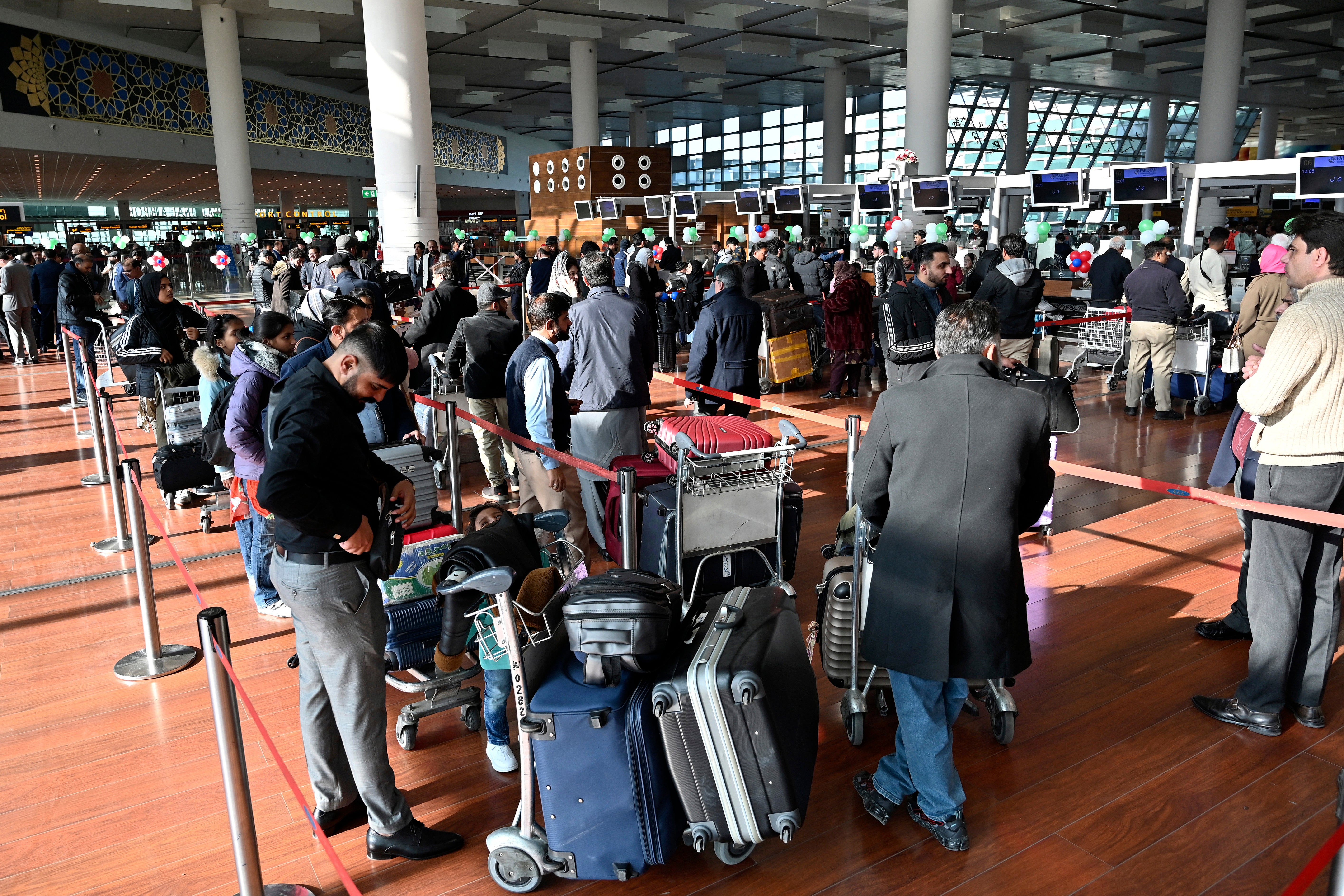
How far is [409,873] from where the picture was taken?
8.75 ft

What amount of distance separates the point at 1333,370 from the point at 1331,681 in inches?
60.5

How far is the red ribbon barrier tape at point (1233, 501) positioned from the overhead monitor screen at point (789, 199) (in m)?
12.1

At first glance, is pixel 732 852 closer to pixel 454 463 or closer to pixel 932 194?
pixel 454 463

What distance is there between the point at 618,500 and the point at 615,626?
2.30 metres

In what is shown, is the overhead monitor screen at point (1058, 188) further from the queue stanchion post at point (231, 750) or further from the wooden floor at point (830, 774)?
the queue stanchion post at point (231, 750)

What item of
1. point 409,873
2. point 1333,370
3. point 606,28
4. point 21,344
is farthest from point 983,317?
point 606,28

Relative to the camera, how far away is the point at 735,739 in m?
2.31

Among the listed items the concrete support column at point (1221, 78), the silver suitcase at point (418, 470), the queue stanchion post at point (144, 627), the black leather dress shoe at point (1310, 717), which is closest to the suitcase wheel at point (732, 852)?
the silver suitcase at point (418, 470)

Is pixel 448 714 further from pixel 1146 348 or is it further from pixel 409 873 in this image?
pixel 1146 348

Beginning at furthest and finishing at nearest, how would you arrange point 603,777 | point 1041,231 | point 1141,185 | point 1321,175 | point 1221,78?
point 1221,78 < point 1041,231 < point 1141,185 < point 1321,175 < point 603,777

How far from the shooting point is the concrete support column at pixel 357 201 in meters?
38.2

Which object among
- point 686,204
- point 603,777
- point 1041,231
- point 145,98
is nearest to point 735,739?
point 603,777

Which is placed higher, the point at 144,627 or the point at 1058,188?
the point at 1058,188

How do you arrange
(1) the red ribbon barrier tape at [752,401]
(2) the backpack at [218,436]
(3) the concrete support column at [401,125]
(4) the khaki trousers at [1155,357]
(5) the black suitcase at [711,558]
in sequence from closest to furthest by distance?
(5) the black suitcase at [711,558]
(2) the backpack at [218,436]
(1) the red ribbon barrier tape at [752,401]
(4) the khaki trousers at [1155,357]
(3) the concrete support column at [401,125]
